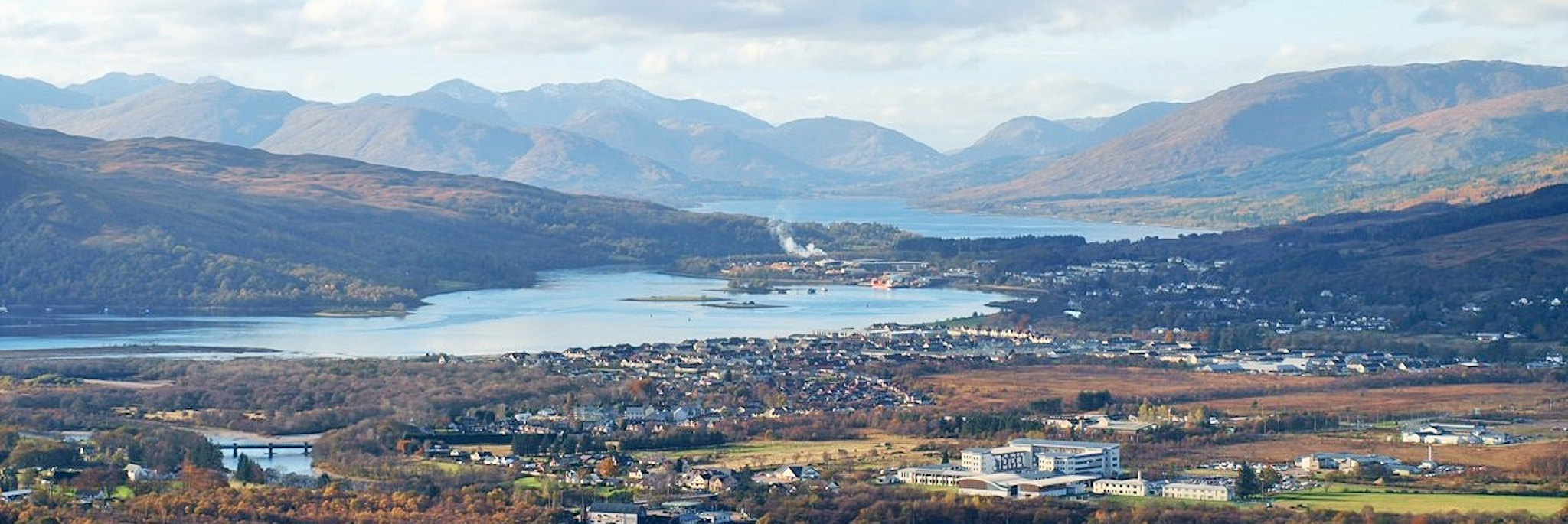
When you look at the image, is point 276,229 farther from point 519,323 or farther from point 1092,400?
point 1092,400

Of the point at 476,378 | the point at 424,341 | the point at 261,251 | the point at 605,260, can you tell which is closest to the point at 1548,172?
the point at 605,260

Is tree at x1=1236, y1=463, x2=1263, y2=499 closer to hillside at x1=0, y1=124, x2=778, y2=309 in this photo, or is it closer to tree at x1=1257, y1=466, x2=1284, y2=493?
tree at x1=1257, y1=466, x2=1284, y2=493

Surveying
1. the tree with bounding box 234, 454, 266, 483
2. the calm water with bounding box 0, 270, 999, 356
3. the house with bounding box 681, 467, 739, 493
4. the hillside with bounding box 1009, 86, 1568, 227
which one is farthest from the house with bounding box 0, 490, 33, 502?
the hillside with bounding box 1009, 86, 1568, 227

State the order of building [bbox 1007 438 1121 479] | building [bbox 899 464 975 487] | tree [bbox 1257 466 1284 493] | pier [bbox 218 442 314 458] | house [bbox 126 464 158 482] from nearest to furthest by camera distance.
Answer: tree [bbox 1257 466 1284 493] → building [bbox 899 464 975 487] → house [bbox 126 464 158 482] → building [bbox 1007 438 1121 479] → pier [bbox 218 442 314 458]

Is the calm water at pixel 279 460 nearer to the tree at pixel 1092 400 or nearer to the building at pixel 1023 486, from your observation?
the building at pixel 1023 486

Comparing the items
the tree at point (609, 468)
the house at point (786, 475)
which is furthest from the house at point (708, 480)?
the tree at point (609, 468)

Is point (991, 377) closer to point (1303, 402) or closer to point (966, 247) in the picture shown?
point (1303, 402)
